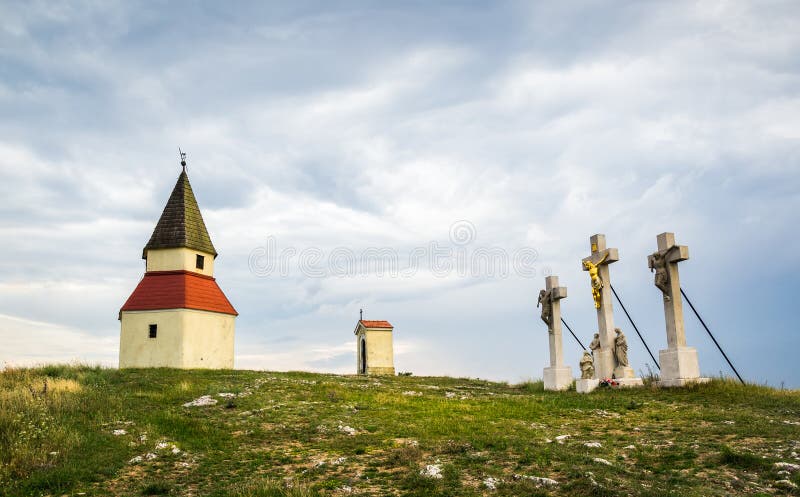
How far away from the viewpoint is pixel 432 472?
9.23m

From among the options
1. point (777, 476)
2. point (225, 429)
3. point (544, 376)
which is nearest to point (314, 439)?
point (225, 429)

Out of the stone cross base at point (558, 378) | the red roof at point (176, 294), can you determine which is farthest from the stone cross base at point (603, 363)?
the red roof at point (176, 294)

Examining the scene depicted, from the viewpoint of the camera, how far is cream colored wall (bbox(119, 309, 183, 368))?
30.3m

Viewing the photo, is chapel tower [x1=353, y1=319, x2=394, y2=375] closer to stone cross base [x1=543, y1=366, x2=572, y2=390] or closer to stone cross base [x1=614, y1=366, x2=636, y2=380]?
stone cross base [x1=543, y1=366, x2=572, y2=390]

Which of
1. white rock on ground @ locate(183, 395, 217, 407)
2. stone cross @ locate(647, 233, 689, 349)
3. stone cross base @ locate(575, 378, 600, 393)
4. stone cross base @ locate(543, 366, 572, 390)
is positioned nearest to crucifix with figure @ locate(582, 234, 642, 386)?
stone cross base @ locate(575, 378, 600, 393)

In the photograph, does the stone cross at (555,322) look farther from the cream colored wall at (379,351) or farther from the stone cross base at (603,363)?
the cream colored wall at (379,351)

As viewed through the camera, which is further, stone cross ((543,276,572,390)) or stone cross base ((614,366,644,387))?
stone cross ((543,276,572,390))

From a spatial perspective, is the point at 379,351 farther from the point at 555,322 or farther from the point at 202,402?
the point at 202,402

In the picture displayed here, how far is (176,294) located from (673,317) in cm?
2477

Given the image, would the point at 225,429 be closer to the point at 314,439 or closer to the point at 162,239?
the point at 314,439

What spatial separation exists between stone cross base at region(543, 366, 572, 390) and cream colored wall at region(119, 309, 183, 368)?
19.0 metres

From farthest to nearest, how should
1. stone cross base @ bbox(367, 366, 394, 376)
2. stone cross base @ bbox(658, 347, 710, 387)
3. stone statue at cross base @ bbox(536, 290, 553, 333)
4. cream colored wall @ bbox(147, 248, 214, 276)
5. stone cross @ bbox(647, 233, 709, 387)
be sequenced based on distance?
stone cross base @ bbox(367, 366, 394, 376), cream colored wall @ bbox(147, 248, 214, 276), stone statue at cross base @ bbox(536, 290, 553, 333), stone cross @ bbox(647, 233, 709, 387), stone cross base @ bbox(658, 347, 710, 387)

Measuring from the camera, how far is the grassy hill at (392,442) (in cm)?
888

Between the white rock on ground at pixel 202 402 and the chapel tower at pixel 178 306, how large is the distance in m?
14.0
